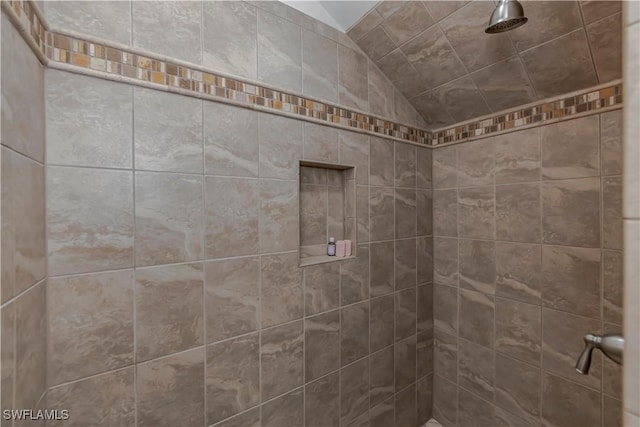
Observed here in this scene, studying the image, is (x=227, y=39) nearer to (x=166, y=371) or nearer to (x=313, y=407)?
(x=166, y=371)

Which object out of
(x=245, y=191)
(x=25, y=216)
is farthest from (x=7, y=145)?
(x=245, y=191)

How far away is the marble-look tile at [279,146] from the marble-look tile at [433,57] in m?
0.75

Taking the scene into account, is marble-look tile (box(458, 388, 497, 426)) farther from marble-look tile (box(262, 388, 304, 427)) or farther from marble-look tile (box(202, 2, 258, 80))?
marble-look tile (box(202, 2, 258, 80))

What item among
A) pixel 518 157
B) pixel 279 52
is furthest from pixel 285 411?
pixel 518 157

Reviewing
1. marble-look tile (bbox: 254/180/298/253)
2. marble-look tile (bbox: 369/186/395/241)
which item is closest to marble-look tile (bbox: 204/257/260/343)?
marble-look tile (bbox: 254/180/298/253)

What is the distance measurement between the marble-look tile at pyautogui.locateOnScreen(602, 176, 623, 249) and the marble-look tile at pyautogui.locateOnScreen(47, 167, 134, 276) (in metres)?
1.88

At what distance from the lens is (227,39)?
1.11 metres

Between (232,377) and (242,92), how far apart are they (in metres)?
1.15

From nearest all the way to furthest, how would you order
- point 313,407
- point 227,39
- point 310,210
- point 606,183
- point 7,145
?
point 7,145 → point 227,39 → point 606,183 → point 313,407 → point 310,210

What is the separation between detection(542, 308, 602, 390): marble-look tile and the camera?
49.6 inches

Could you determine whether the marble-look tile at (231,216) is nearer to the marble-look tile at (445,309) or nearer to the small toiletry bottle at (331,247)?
the small toiletry bottle at (331,247)

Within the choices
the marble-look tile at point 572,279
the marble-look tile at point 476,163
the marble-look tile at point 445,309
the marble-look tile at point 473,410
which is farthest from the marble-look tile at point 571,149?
the marble-look tile at point 473,410

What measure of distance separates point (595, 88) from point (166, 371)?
82.7 inches

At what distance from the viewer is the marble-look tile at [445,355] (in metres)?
1.80
